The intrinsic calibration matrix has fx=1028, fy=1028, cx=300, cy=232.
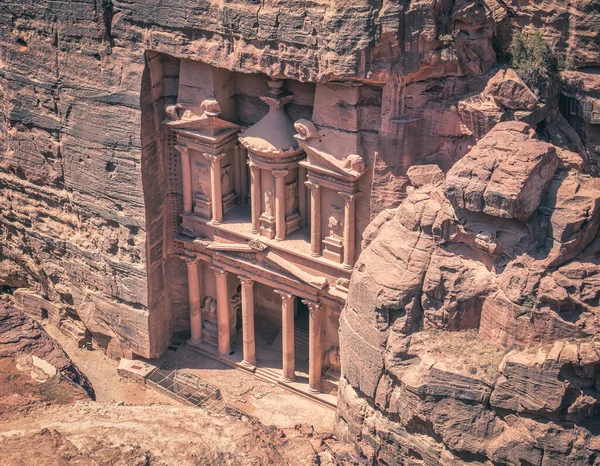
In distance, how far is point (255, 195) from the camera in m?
28.8

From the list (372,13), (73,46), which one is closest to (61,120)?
(73,46)

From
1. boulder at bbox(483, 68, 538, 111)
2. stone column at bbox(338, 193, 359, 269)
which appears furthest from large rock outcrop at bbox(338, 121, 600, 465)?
stone column at bbox(338, 193, 359, 269)

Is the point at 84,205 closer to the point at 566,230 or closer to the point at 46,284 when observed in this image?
the point at 46,284

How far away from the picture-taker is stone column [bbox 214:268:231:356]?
30609mm

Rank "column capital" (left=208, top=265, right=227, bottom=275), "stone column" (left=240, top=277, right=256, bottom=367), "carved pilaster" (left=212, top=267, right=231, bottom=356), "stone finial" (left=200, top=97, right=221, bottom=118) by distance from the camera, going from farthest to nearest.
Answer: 1. "carved pilaster" (left=212, top=267, right=231, bottom=356)
2. "column capital" (left=208, top=265, right=227, bottom=275)
3. "stone column" (left=240, top=277, right=256, bottom=367)
4. "stone finial" (left=200, top=97, right=221, bottom=118)

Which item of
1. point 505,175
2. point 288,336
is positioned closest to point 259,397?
point 288,336

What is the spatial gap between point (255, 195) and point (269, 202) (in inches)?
18.2

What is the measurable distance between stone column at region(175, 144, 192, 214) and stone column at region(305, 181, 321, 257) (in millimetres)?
4132

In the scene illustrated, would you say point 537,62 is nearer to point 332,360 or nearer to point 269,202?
point 269,202

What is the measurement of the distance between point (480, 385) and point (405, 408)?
2.02 metres

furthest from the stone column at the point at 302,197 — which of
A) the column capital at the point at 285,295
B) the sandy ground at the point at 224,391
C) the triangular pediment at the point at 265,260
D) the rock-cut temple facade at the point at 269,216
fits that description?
the sandy ground at the point at 224,391

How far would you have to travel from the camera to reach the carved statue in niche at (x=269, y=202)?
28.6 meters

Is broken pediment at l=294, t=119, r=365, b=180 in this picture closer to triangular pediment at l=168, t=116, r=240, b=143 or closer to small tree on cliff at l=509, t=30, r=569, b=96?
triangular pediment at l=168, t=116, r=240, b=143

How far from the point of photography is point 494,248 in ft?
70.1
